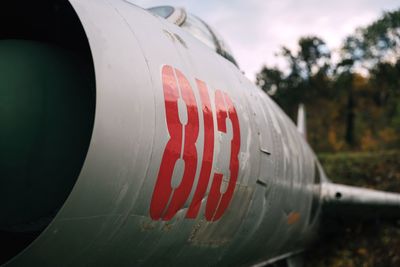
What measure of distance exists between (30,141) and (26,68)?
1.17 ft

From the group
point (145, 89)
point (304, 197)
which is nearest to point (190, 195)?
point (145, 89)

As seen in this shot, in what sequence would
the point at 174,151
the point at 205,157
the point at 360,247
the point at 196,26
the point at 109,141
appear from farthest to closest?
the point at 360,247
the point at 196,26
the point at 205,157
the point at 174,151
the point at 109,141

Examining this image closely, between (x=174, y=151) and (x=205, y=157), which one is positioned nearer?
(x=174, y=151)

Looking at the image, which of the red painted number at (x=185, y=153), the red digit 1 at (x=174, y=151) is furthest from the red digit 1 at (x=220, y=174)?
the red digit 1 at (x=174, y=151)

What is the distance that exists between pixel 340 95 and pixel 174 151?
36.7m

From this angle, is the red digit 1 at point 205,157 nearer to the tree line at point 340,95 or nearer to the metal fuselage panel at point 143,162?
the metal fuselage panel at point 143,162

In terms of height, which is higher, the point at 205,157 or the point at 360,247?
the point at 205,157

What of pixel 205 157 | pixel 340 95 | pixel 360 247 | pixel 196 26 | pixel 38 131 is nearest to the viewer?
pixel 38 131

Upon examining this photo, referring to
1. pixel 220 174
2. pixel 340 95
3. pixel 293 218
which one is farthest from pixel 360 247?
pixel 340 95

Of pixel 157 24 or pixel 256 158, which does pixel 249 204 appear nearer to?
pixel 256 158

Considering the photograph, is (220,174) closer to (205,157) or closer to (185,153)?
(205,157)

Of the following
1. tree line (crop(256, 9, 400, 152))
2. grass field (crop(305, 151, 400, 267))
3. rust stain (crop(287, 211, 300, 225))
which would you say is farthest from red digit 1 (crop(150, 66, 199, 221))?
tree line (crop(256, 9, 400, 152))

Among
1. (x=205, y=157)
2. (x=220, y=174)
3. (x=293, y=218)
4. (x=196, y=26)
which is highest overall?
(x=196, y=26)

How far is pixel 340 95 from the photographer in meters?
37.6
